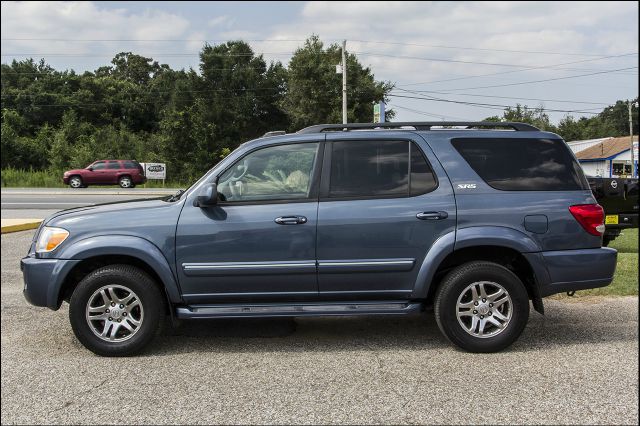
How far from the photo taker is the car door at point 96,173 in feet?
106

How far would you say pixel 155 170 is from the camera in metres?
36.8

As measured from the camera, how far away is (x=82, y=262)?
4527 mm

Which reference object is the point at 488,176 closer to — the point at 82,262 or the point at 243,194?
the point at 243,194

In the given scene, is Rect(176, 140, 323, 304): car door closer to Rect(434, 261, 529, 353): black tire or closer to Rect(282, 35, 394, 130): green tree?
Rect(434, 261, 529, 353): black tire

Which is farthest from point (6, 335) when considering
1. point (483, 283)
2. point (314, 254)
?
point (483, 283)

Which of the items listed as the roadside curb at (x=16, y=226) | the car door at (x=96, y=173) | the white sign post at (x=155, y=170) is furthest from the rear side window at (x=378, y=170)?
the white sign post at (x=155, y=170)

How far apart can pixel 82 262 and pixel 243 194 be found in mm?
1409

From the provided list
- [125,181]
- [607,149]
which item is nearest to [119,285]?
[125,181]

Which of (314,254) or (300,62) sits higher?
(300,62)

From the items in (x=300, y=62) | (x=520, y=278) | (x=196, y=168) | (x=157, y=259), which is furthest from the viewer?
(x=300, y=62)

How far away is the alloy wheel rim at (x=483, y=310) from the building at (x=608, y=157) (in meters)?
59.4

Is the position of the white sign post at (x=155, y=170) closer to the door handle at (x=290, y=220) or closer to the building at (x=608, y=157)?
the door handle at (x=290, y=220)

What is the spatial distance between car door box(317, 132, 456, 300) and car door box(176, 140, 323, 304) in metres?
0.14

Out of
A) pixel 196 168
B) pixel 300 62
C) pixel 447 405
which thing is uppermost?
pixel 300 62
